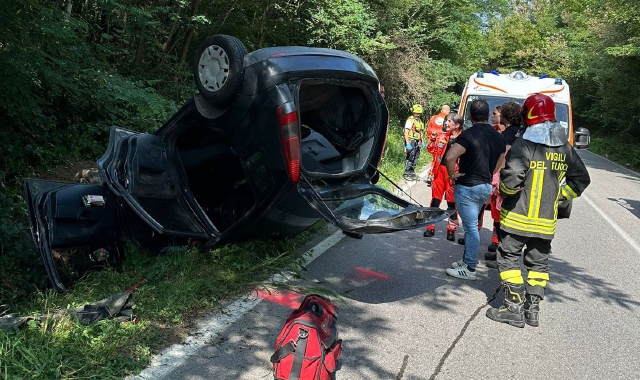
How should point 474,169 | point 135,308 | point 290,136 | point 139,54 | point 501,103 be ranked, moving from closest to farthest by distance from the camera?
1. point 135,308
2. point 290,136
3. point 474,169
4. point 501,103
5. point 139,54

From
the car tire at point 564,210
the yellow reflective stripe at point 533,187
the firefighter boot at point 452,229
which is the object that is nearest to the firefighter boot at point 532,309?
the yellow reflective stripe at point 533,187

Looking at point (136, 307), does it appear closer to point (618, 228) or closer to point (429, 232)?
point (429, 232)

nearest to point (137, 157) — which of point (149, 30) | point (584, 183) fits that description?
point (584, 183)

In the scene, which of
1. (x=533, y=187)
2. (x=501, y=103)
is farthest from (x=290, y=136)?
(x=501, y=103)

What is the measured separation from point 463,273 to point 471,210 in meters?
0.67

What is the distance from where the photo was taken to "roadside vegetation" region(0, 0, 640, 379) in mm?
3643

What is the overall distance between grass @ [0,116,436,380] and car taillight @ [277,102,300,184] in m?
1.27

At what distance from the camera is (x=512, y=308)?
4.79 meters

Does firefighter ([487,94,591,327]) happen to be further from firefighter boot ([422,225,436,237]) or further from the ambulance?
the ambulance

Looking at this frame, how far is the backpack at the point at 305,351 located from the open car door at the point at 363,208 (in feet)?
2.82

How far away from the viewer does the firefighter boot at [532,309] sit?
4779 mm

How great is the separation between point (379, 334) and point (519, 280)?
1359 millimetres

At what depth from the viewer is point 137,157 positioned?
5.17m

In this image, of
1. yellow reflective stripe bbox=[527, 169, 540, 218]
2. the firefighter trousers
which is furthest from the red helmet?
the firefighter trousers
